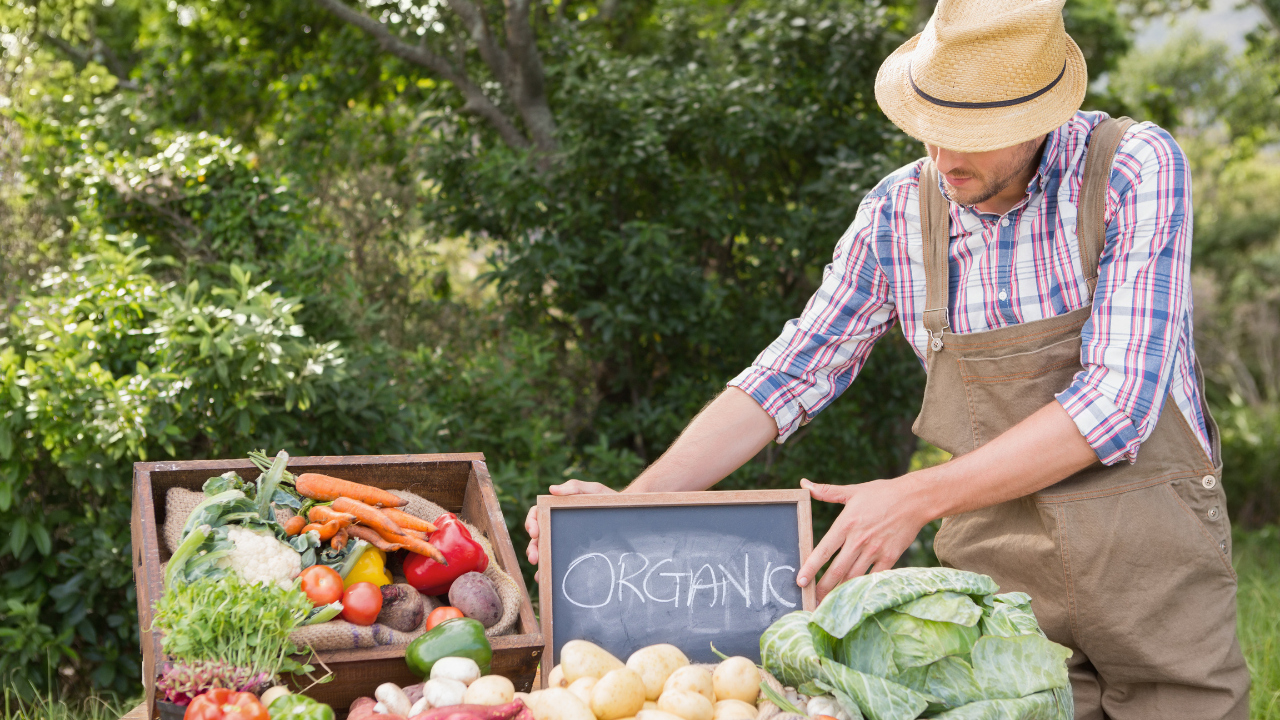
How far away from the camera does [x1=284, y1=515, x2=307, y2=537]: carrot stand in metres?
1.84

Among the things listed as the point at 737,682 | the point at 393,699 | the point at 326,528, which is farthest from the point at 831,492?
the point at 326,528

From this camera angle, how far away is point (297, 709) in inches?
55.3

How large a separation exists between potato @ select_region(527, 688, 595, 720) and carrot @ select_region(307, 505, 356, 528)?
56 cm

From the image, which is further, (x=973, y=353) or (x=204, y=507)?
(x=973, y=353)

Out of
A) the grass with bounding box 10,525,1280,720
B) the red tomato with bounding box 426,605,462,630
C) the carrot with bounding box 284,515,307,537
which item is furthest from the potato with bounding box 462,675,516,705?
the grass with bounding box 10,525,1280,720

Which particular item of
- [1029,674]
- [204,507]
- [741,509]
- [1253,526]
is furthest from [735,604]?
[1253,526]

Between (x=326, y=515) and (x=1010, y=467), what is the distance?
1.26 meters

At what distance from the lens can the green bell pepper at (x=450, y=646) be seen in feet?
5.10

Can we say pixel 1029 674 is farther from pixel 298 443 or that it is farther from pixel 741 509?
pixel 298 443

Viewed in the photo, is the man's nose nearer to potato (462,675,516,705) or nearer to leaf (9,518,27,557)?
potato (462,675,516,705)

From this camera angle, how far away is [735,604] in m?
1.83

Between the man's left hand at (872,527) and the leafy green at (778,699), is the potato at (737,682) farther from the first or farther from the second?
the man's left hand at (872,527)

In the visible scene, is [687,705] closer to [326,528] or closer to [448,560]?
[448,560]

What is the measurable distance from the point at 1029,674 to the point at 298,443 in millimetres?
3053
